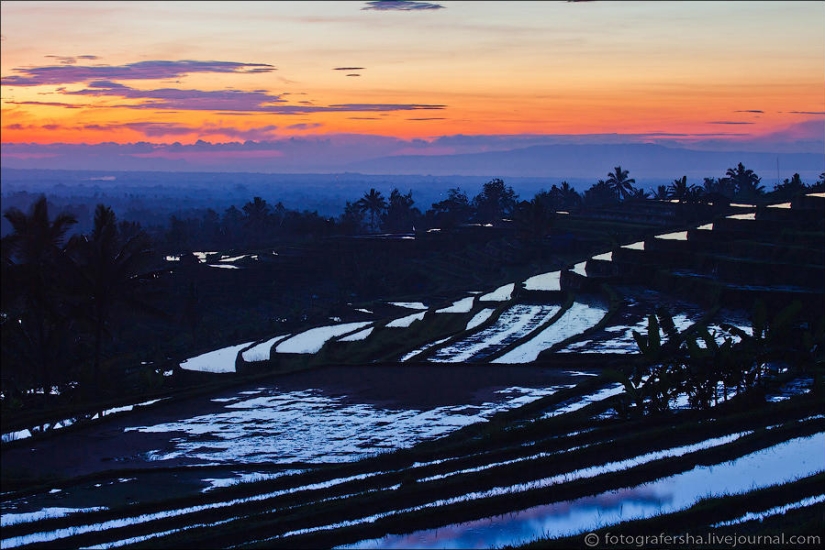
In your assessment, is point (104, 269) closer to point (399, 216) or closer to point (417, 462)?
point (417, 462)

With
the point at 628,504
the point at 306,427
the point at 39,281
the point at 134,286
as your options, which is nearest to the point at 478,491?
the point at 628,504

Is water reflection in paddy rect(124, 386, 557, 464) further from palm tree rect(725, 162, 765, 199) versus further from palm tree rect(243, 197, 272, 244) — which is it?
palm tree rect(725, 162, 765, 199)

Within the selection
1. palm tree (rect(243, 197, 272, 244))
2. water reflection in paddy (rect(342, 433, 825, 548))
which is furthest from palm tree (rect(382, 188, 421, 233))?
water reflection in paddy (rect(342, 433, 825, 548))

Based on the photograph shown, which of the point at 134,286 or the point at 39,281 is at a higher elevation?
the point at 39,281

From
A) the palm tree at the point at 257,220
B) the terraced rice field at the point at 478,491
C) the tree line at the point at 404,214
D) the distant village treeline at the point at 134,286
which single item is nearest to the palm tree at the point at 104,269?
the distant village treeline at the point at 134,286

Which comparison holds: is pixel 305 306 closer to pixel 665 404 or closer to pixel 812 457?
pixel 665 404

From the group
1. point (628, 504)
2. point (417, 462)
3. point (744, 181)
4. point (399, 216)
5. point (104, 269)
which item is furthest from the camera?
point (399, 216)

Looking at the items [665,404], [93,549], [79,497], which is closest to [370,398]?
[665,404]

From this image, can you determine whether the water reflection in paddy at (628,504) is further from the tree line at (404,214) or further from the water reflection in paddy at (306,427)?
the tree line at (404,214)
